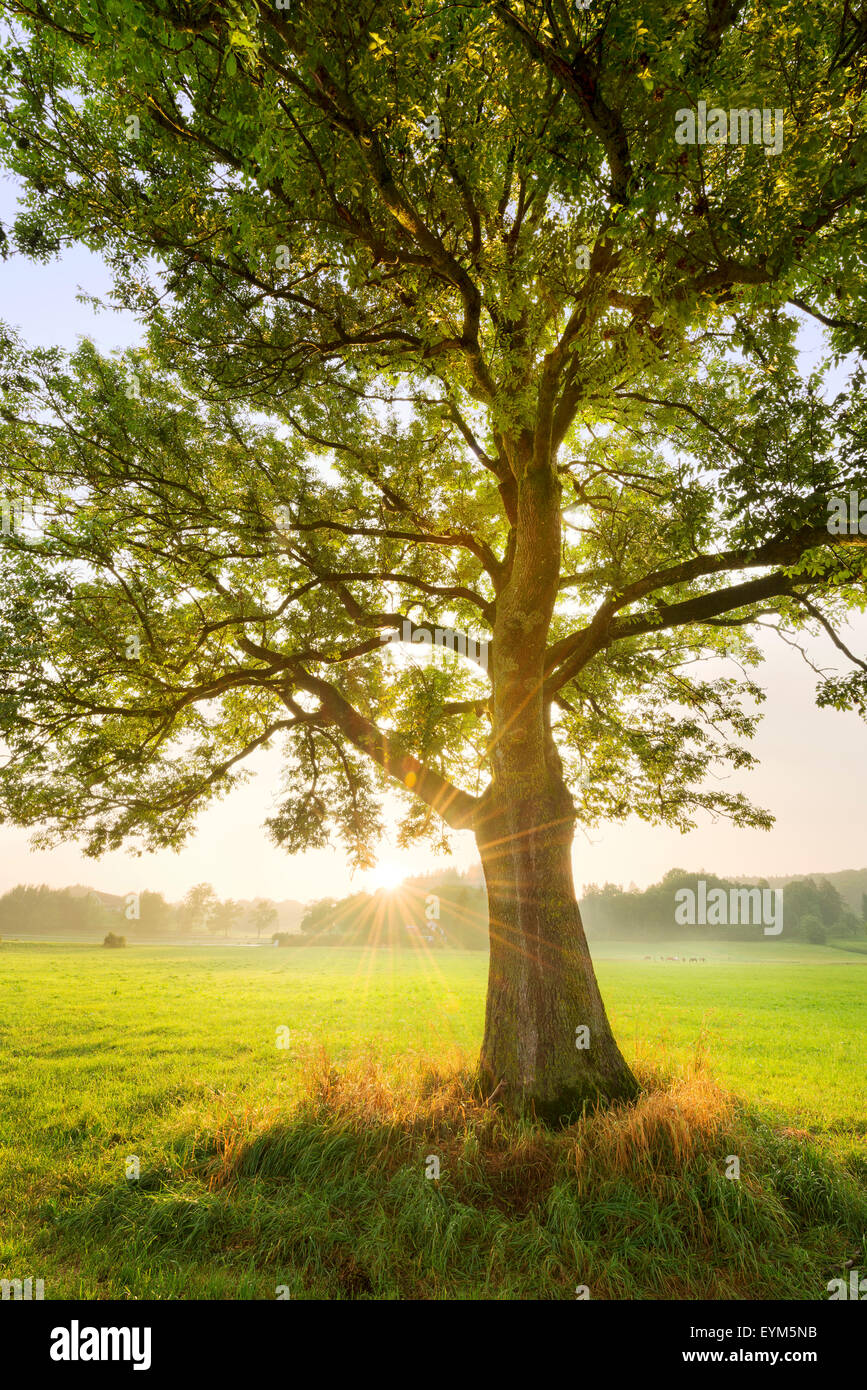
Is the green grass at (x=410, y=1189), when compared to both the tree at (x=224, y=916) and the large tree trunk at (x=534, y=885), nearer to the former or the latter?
the large tree trunk at (x=534, y=885)

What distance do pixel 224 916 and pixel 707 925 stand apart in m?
102

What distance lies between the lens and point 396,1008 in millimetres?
20875

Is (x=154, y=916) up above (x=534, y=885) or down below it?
below

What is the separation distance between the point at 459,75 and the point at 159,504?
6.98 meters

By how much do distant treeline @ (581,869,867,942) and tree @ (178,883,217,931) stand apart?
82240 mm

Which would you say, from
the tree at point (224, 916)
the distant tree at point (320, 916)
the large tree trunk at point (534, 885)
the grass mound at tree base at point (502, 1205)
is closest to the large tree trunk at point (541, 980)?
the large tree trunk at point (534, 885)

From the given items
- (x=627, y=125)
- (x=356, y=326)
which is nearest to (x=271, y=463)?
(x=356, y=326)

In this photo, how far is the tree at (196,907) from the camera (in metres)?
129

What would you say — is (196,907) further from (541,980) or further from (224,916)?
(541,980)

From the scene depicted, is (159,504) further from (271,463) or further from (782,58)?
(782,58)

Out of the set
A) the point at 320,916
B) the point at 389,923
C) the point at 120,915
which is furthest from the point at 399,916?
the point at 120,915

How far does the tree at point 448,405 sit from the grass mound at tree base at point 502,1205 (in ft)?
3.44

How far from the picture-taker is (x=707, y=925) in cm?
10281
